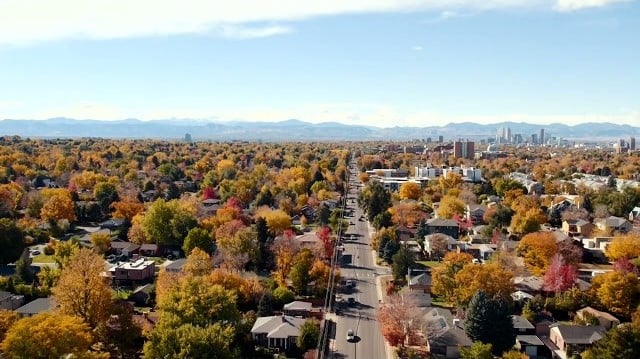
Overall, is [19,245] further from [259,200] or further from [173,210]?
[259,200]

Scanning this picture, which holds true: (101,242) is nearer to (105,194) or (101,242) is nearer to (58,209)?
(58,209)

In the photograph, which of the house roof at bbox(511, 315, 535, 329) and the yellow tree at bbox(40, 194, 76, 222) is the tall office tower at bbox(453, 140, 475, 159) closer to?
the yellow tree at bbox(40, 194, 76, 222)

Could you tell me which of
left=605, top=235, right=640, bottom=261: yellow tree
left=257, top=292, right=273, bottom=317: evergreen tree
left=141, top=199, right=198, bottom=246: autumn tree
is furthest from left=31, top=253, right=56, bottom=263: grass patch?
left=605, top=235, right=640, bottom=261: yellow tree

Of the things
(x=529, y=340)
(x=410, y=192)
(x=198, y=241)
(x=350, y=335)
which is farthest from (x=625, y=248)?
(x=198, y=241)

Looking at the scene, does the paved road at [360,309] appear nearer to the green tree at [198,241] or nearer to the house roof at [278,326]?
the house roof at [278,326]

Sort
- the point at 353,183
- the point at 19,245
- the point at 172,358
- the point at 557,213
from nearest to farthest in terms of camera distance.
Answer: the point at 172,358 → the point at 19,245 → the point at 557,213 → the point at 353,183

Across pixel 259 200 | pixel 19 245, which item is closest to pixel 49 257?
pixel 19 245
